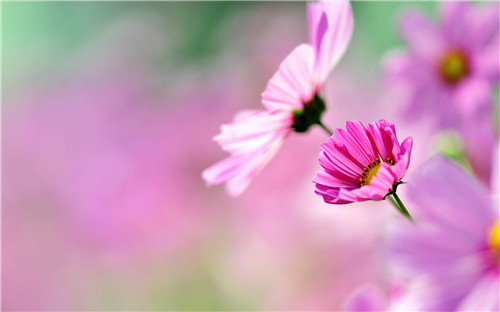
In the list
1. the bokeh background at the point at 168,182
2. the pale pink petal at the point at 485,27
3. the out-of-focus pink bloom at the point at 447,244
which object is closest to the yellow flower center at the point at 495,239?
the out-of-focus pink bloom at the point at 447,244

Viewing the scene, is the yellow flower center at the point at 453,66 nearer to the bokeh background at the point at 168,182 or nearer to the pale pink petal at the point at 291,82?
the bokeh background at the point at 168,182

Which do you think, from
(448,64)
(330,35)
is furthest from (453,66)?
(330,35)

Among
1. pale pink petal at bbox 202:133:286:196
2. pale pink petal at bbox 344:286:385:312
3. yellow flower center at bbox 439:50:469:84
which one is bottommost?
pale pink petal at bbox 344:286:385:312

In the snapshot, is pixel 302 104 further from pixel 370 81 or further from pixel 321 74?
pixel 370 81

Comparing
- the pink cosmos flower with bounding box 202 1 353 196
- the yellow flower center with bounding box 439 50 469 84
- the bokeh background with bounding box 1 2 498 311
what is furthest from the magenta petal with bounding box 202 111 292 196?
the yellow flower center with bounding box 439 50 469 84

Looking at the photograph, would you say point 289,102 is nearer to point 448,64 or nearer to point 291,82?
point 291,82

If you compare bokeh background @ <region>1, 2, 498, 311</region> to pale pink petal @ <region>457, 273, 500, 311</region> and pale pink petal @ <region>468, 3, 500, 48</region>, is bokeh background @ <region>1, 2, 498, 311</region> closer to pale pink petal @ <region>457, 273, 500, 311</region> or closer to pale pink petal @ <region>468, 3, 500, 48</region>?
pale pink petal @ <region>468, 3, 500, 48</region>
